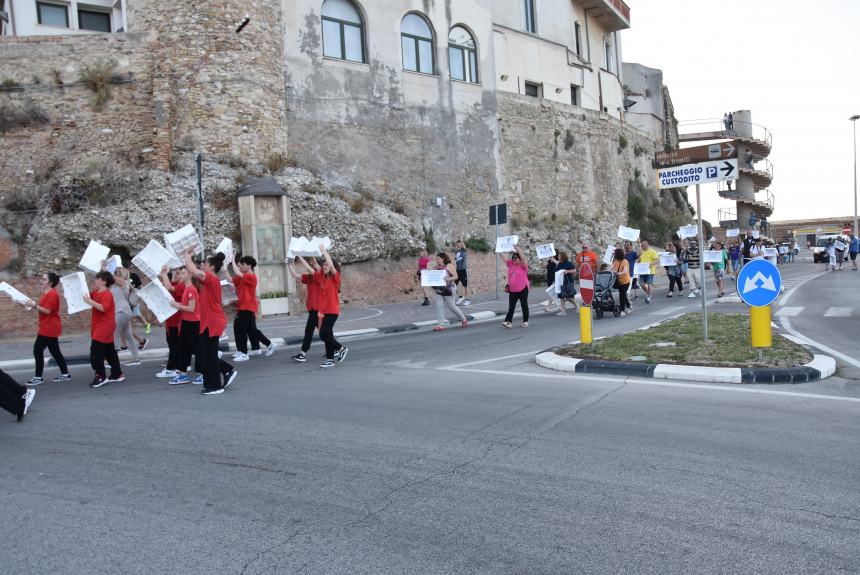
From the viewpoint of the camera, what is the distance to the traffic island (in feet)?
27.2

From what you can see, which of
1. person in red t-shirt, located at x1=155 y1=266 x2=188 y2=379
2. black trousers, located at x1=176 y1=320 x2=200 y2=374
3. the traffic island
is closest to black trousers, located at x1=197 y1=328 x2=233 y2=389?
black trousers, located at x1=176 y1=320 x2=200 y2=374

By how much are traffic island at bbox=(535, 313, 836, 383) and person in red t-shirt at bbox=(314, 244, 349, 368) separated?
3.24m

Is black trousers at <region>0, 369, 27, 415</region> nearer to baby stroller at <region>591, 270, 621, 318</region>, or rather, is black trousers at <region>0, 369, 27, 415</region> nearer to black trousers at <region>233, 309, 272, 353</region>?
black trousers at <region>233, 309, 272, 353</region>

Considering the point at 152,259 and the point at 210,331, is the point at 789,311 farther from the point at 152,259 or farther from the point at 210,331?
the point at 152,259

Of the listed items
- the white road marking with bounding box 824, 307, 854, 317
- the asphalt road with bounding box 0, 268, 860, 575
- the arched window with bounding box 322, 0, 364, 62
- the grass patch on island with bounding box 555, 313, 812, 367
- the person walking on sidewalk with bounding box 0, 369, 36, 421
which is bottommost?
the asphalt road with bounding box 0, 268, 860, 575

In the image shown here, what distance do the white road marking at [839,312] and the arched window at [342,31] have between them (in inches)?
699

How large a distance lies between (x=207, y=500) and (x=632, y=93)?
49.1 metres

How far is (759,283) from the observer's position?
8.97 metres

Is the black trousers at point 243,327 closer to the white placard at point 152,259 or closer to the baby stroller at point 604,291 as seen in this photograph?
the white placard at point 152,259

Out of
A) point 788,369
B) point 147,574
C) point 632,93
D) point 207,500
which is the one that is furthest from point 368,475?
point 632,93

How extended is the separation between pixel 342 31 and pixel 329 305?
1737cm

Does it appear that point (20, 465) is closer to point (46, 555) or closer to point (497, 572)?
point (46, 555)

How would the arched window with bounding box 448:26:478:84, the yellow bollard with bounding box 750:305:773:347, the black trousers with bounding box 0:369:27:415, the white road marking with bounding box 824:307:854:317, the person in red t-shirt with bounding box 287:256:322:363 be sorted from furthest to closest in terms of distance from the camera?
the arched window with bounding box 448:26:478:84 < the white road marking with bounding box 824:307:854:317 < the person in red t-shirt with bounding box 287:256:322:363 < the yellow bollard with bounding box 750:305:773:347 < the black trousers with bounding box 0:369:27:415

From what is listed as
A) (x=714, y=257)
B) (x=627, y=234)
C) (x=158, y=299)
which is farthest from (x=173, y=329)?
(x=714, y=257)
